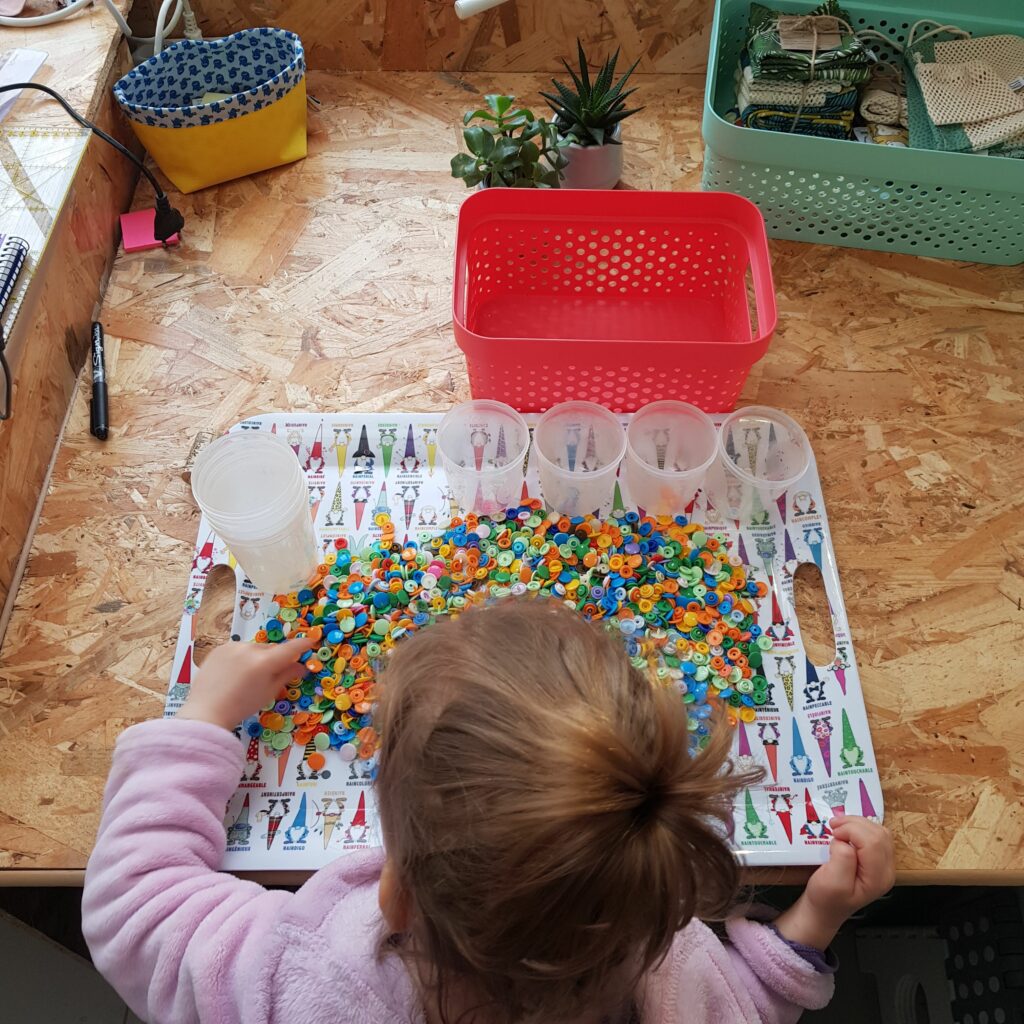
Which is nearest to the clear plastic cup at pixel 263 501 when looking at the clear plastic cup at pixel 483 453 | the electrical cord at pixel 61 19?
the clear plastic cup at pixel 483 453

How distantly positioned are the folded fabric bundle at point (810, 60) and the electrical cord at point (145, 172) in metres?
0.78

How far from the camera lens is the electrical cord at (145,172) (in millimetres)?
1076

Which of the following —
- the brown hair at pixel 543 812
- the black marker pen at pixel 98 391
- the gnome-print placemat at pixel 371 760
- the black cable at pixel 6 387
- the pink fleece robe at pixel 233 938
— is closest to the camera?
the brown hair at pixel 543 812

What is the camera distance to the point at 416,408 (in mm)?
1010

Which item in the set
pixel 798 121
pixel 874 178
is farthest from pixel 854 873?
pixel 798 121

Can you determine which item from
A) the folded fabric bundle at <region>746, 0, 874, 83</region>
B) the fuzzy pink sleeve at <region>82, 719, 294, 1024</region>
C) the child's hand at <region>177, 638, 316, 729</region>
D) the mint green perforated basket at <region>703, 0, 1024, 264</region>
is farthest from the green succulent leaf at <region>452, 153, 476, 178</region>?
the fuzzy pink sleeve at <region>82, 719, 294, 1024</region>

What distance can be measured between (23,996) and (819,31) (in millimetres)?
1581

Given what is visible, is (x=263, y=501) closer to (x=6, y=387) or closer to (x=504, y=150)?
(x=6, y=387)

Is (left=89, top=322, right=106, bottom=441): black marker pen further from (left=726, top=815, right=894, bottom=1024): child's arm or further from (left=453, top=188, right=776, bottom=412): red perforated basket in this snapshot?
(left=726, top=815, right=894, bottom=1024): child's arm

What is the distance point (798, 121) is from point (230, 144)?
0.75 meters

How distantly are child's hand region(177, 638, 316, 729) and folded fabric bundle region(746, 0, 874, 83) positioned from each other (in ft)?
2.97

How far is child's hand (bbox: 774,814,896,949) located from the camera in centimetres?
72

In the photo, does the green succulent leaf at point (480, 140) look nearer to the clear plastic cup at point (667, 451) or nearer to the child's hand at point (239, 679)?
the clear plastic cup at point (667, 451)

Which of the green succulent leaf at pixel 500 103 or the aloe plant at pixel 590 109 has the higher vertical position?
the green succulent leaf at pixel 500 103
